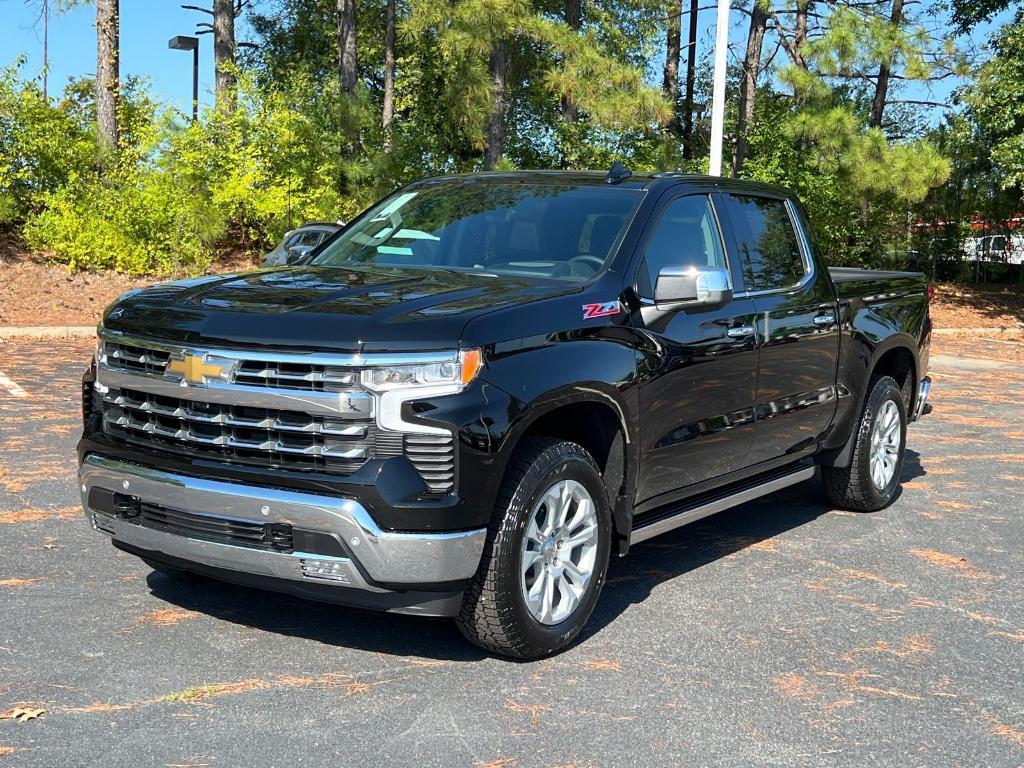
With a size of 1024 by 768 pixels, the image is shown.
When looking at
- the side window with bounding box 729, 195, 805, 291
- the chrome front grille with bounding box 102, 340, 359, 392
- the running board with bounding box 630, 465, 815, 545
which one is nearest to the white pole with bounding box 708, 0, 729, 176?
the side window with bounding box 729, 195, 805, 291

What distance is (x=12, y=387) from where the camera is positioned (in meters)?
11.3

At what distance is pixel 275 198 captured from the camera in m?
20.2

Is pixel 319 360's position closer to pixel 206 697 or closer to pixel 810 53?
pixel 206 697

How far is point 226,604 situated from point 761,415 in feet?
9.12

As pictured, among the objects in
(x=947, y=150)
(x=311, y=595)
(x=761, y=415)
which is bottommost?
(x=311, y=595)

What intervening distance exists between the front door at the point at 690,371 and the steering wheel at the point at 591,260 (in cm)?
18

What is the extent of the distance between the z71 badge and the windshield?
0.67ft

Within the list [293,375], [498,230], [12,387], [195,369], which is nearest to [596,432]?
[498,230]

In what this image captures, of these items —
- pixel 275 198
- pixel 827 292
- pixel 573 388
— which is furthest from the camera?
pixel 275 198

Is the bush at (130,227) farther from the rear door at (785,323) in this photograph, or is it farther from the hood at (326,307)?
the hood at (326,307)

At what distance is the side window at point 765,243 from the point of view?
20.5 feet

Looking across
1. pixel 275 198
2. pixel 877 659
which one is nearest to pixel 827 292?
pixel 877 659

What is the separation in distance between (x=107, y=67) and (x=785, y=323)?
17242mm

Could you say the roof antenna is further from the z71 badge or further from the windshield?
the z71 badge
